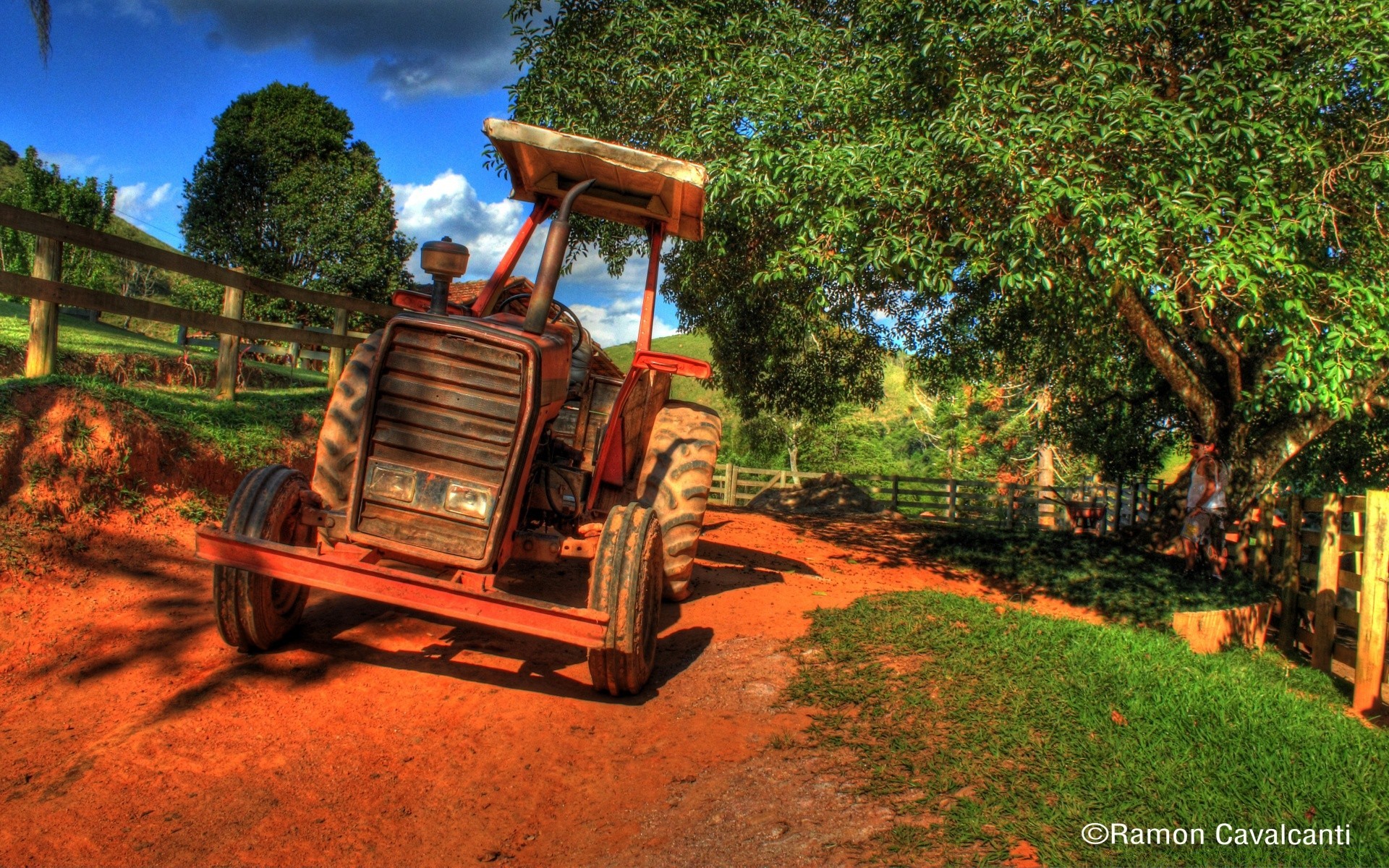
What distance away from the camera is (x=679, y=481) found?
19.5ft

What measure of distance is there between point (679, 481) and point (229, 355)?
512cm

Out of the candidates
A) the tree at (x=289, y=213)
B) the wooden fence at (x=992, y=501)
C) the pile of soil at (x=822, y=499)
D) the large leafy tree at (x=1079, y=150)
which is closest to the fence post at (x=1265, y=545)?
the large leafy tree at (x=1079, y=150)

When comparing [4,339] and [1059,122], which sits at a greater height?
[1059,122]

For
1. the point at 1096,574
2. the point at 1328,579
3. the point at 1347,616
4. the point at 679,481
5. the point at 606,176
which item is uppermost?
the point at 606,176

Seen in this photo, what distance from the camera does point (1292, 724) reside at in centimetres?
458

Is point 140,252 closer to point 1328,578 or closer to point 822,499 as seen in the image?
point 1328,578

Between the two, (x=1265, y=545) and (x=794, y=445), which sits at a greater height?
(x=794, y=445)

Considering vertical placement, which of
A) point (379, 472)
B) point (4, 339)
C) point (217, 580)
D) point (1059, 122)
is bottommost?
point (217, 580)

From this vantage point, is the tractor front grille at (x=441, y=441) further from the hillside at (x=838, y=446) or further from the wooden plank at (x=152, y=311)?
the hillside at (x=838, y=446)

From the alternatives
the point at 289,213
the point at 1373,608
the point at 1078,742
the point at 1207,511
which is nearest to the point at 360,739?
the point at 1078,742

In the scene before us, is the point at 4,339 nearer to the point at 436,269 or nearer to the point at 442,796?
the point at 436,269

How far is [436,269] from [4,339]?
747cm

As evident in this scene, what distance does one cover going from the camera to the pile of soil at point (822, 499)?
17.4m

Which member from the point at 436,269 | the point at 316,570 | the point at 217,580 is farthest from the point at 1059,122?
the point at 217,580
